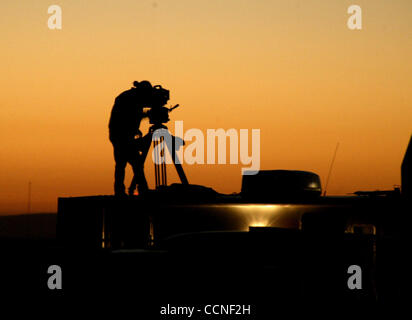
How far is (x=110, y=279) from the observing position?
9.48 meters

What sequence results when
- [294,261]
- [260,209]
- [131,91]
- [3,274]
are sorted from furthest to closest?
[3,274], [131,91], [260,209], [294,261]

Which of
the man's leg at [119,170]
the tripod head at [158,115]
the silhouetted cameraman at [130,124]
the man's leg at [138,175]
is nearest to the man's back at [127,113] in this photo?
the silhouetted cameraman at [130,124]

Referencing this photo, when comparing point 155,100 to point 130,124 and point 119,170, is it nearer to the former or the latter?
point 130,124

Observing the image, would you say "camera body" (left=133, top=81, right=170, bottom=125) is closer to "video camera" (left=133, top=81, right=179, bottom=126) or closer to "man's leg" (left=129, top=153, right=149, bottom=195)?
"video camera" (left=133, top=81, right=179, bottom=126)

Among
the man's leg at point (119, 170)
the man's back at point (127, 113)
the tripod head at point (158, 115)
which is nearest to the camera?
the man's back at point (127, 113)

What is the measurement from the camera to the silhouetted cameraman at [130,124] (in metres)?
12.5

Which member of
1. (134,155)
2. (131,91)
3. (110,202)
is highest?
(131,91)

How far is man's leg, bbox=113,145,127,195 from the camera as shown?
1291cm

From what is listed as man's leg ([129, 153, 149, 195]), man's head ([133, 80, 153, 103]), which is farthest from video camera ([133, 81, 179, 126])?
man's leg ([129, 153, 149, 195])

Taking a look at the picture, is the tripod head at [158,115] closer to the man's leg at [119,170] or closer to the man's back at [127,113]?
the man's back at [127,113]

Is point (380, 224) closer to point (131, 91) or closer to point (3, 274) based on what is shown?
point (131, 91)
